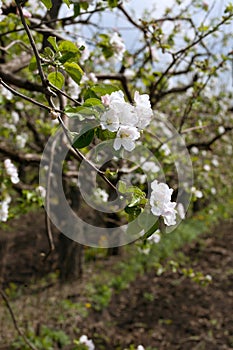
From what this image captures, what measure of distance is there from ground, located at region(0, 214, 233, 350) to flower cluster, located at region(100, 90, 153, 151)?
3414 millimetres

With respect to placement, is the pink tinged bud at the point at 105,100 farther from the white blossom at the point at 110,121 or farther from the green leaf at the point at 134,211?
the green leaf at the point at 134,211

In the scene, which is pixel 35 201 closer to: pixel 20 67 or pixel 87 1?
pixel 20 67

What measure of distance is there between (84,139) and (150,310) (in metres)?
4.31

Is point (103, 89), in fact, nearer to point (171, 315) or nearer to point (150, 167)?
point (150, 167)

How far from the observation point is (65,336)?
4059mm

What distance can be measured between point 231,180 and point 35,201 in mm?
6878

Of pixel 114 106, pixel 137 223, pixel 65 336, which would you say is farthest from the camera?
pixel 65 336

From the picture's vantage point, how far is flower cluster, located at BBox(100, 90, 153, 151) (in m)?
0.88

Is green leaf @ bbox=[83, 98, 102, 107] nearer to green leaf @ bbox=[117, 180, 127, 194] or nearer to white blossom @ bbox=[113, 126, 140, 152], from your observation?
white blossom @ bbox=[113, 126, 140, 152]

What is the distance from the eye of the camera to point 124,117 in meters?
0.89

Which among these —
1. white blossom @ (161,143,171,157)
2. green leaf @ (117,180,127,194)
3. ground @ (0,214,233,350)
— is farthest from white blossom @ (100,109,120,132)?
ground @ (0,214,233,350)

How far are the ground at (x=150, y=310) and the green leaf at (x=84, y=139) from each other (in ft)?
11.1

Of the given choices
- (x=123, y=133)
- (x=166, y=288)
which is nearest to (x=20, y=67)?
(x=123, y=133)

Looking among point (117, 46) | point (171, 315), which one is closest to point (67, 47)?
point (117, 46)
